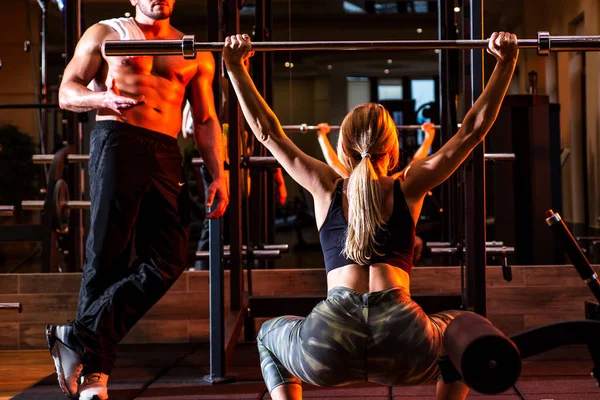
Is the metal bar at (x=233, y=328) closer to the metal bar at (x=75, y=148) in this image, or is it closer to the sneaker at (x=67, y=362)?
the sneaker at (x=67, y=362)

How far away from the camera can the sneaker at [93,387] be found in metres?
2.86

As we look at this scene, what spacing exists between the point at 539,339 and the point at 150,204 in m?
1.91

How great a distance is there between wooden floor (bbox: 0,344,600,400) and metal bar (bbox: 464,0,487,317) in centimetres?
45

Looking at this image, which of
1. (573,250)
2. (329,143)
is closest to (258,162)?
(329,143)

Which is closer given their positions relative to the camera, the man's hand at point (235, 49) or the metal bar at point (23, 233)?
the man's hand at point (235, 49)

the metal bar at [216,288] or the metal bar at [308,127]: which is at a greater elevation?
the metal bar at [308,127]

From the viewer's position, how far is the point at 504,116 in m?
5.19

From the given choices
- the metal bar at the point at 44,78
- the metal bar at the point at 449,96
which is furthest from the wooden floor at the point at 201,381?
the metal bar at the point at 44,78

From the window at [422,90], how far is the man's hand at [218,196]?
2400 mm

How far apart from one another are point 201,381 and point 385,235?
169 cm

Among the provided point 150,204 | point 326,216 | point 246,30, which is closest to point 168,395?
point 150,204

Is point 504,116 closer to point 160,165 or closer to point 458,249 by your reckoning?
point 458,249

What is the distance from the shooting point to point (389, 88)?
5.30m

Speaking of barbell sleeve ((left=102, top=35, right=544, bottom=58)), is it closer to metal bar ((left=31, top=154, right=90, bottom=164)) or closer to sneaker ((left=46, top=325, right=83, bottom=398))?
A: sneaker ((left=46, top=325, right=83, bottom=398))
